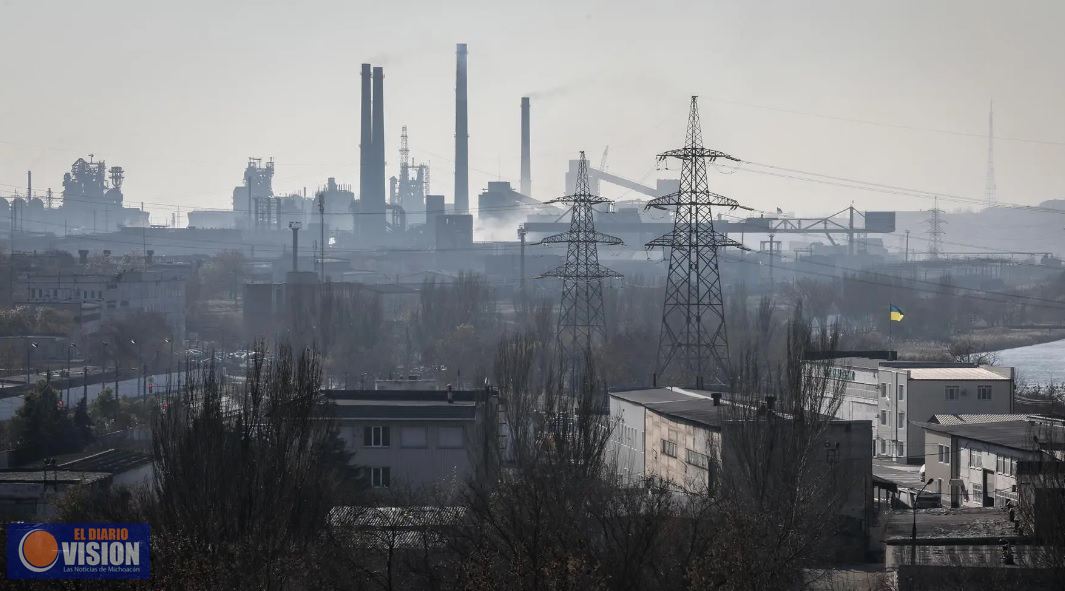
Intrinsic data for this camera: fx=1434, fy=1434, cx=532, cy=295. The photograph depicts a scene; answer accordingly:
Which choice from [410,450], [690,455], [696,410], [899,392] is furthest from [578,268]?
[690,455]

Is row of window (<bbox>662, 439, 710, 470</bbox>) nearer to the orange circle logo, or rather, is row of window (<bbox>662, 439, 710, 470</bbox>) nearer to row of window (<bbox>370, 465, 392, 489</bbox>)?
row of window (<bbox>370, 465, 392, 489</bbox>)

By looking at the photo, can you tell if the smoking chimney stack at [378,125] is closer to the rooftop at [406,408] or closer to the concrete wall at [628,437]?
the concrete wall at [628,437]

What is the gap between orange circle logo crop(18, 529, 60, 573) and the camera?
13.0 feet

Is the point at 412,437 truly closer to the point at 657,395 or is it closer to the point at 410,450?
the point at 410,450

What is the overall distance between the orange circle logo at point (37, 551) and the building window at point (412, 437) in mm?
4684

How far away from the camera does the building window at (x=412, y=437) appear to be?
8.67 metres

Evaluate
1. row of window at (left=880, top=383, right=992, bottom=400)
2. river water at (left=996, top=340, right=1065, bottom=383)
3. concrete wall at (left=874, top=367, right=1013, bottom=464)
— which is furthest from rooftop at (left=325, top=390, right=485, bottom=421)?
river water at (left=996, top=340, right=1065, bottom=383)

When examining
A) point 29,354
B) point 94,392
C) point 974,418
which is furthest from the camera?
point 29,354

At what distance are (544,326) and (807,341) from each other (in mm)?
8663

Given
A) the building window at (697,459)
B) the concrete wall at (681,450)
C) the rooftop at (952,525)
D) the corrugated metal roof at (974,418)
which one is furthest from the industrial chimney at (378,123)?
the rooftop at (952,525)

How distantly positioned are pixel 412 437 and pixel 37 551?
4731 mm

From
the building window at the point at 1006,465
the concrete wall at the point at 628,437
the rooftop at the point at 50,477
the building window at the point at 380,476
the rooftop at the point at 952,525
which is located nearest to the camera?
the rooftop at the point at 952,525

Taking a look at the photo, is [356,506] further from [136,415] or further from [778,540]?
[136,415]

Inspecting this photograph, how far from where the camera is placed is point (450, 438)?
867 cm
